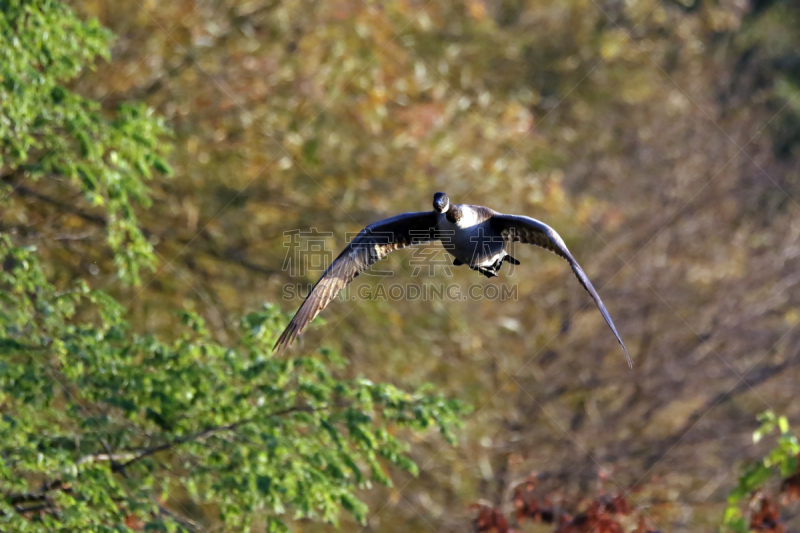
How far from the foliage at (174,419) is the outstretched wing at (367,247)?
1.81ft

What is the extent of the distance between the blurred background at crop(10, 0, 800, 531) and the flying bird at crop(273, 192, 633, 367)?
293cm

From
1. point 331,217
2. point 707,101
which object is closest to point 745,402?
point 707,101

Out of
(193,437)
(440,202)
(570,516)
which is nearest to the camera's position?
(440,202)

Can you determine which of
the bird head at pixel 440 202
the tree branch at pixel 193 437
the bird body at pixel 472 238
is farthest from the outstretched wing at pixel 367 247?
the tree branch at pixel 193 437

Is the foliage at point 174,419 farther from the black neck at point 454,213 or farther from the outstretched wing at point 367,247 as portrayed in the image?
the black neck at point 454,213

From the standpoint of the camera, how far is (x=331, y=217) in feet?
40.2

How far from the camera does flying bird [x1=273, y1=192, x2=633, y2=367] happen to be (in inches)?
242

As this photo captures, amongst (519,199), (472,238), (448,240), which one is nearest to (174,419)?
(448,240)

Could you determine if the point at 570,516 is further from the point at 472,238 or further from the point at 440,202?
the point at 440,202

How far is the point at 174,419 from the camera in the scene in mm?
7586

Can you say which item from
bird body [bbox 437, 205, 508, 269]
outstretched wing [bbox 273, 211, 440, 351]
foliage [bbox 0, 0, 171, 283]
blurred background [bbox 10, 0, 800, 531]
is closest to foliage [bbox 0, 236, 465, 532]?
outstretched wing [bbox 273, 211, 440, 351]

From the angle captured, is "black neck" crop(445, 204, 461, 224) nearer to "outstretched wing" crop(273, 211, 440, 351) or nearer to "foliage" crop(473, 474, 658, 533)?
"outstretched wing" crop(273, 211, 440, 351)

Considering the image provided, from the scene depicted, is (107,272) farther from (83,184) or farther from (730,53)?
(730,53)

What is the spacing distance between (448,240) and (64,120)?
11.1ft
